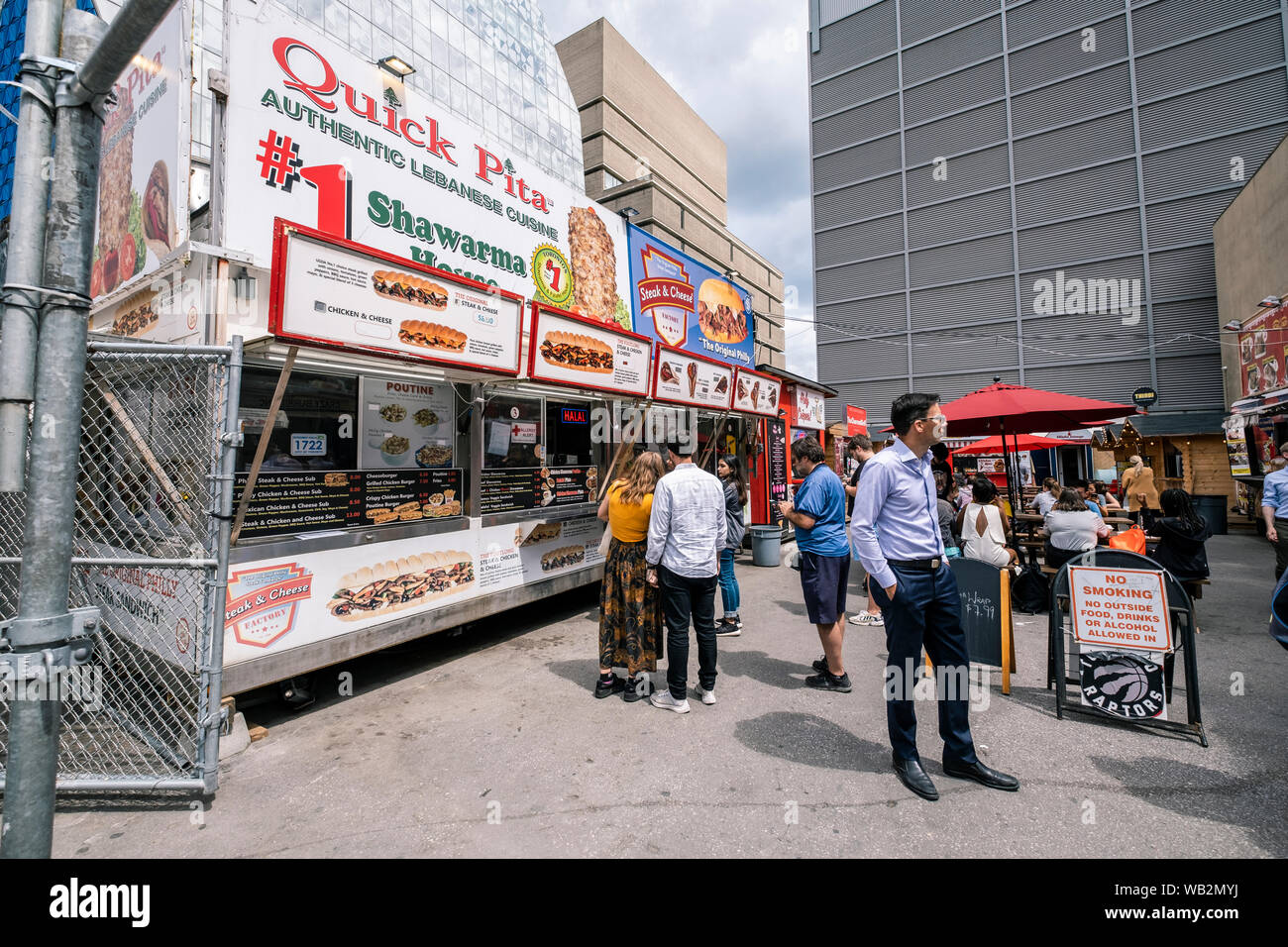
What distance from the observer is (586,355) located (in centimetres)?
604

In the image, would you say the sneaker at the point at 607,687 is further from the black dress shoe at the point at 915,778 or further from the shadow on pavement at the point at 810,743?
the black dress shoe at the point at 915,778

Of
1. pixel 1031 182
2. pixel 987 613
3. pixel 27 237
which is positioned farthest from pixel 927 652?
pixel 1031 182

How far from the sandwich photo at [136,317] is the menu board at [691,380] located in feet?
16.0

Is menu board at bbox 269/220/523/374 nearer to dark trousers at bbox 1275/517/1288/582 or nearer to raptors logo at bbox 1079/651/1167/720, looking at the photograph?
raptors logo at bbox 1079/651/1167/720

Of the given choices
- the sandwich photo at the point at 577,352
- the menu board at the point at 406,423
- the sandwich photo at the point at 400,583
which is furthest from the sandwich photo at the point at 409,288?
the sandwich photo at the point at 400,583

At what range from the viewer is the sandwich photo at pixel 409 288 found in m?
3.93

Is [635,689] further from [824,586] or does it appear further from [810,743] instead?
[824,586]

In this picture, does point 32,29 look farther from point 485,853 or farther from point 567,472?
point 567,472

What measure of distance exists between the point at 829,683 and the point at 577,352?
3976 mm

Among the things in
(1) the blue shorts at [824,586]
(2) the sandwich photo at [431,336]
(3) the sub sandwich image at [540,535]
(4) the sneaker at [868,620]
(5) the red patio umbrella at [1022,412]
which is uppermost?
(2) the sandwich photo at [431,336]

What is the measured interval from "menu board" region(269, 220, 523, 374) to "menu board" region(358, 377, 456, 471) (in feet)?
3.81

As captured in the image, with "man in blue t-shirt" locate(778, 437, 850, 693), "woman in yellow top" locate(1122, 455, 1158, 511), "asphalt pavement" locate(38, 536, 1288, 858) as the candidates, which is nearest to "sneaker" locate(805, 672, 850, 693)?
"man in blue t-shirt" locate(778, 437, 850, 693)

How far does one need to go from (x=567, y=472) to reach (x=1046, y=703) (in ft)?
17.1

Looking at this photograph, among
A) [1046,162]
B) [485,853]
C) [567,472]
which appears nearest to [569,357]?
[567,472]
